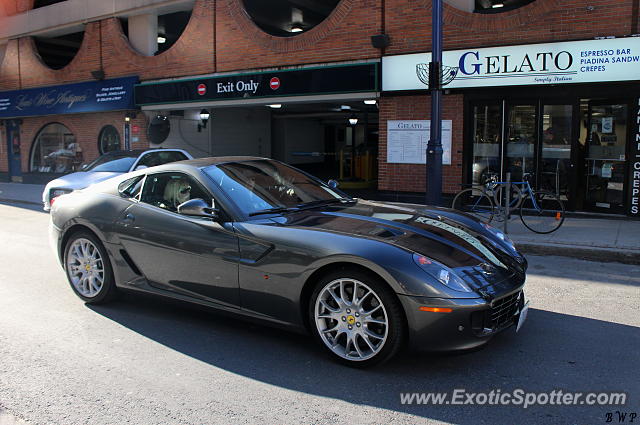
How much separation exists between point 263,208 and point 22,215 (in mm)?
10533

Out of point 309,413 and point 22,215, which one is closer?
point 309,413

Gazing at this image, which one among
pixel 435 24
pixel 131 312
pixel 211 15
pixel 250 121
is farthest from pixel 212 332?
pixel 250 121

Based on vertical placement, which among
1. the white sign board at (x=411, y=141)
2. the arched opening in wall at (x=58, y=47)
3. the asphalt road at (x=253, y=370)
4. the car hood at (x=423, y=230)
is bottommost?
the asphalt road at (x=253, y=370)

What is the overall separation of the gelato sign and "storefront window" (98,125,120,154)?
79 centimetres

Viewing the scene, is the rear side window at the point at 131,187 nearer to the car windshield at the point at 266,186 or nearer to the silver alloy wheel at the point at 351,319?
the car windshield at the point at 266,186

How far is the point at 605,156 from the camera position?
36.0 ft

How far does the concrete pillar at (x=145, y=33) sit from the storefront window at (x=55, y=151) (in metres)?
4.69

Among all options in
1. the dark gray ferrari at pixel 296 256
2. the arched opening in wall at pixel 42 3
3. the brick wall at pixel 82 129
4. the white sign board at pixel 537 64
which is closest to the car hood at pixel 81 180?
the dark gray ferrari at pixel 296 256

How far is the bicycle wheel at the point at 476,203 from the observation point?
9.75m

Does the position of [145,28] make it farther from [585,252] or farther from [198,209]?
[198,209]

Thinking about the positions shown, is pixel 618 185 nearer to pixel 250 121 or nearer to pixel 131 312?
pixel 131 312

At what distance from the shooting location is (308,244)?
154 inches

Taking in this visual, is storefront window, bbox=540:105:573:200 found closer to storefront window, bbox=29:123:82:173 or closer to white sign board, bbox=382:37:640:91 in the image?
white sign board, bbox=382:37:640:91

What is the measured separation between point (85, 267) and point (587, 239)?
23.8 ft
